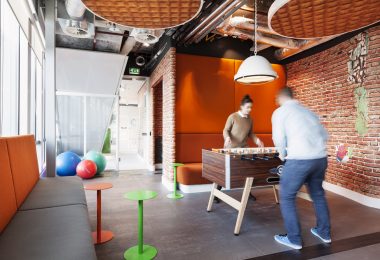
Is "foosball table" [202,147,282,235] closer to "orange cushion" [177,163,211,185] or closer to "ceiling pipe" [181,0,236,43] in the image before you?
"orange cushion" [177,163,211,185]

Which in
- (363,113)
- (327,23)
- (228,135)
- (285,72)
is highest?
(285,72)

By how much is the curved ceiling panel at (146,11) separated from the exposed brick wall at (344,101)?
3.99 m

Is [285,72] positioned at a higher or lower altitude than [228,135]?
higher

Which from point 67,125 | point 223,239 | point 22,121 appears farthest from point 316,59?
point 67,125

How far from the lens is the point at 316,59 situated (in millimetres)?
5645

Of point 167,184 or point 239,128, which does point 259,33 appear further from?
point 167,184

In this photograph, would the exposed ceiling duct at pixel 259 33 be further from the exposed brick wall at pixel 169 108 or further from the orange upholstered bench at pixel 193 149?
the orange upholstered bench at pixel 193 149

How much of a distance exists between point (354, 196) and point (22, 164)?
17.4ft

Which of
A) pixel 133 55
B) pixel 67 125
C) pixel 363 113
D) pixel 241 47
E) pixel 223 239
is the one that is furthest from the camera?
pixel 67 125

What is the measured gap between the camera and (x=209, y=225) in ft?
10.9

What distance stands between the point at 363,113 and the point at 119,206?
4662 millimetres

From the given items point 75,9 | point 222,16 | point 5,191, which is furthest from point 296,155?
point 75,9

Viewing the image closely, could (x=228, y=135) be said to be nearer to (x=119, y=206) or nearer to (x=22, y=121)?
(x=119, y=206)

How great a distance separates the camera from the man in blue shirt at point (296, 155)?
2615 millimetres
